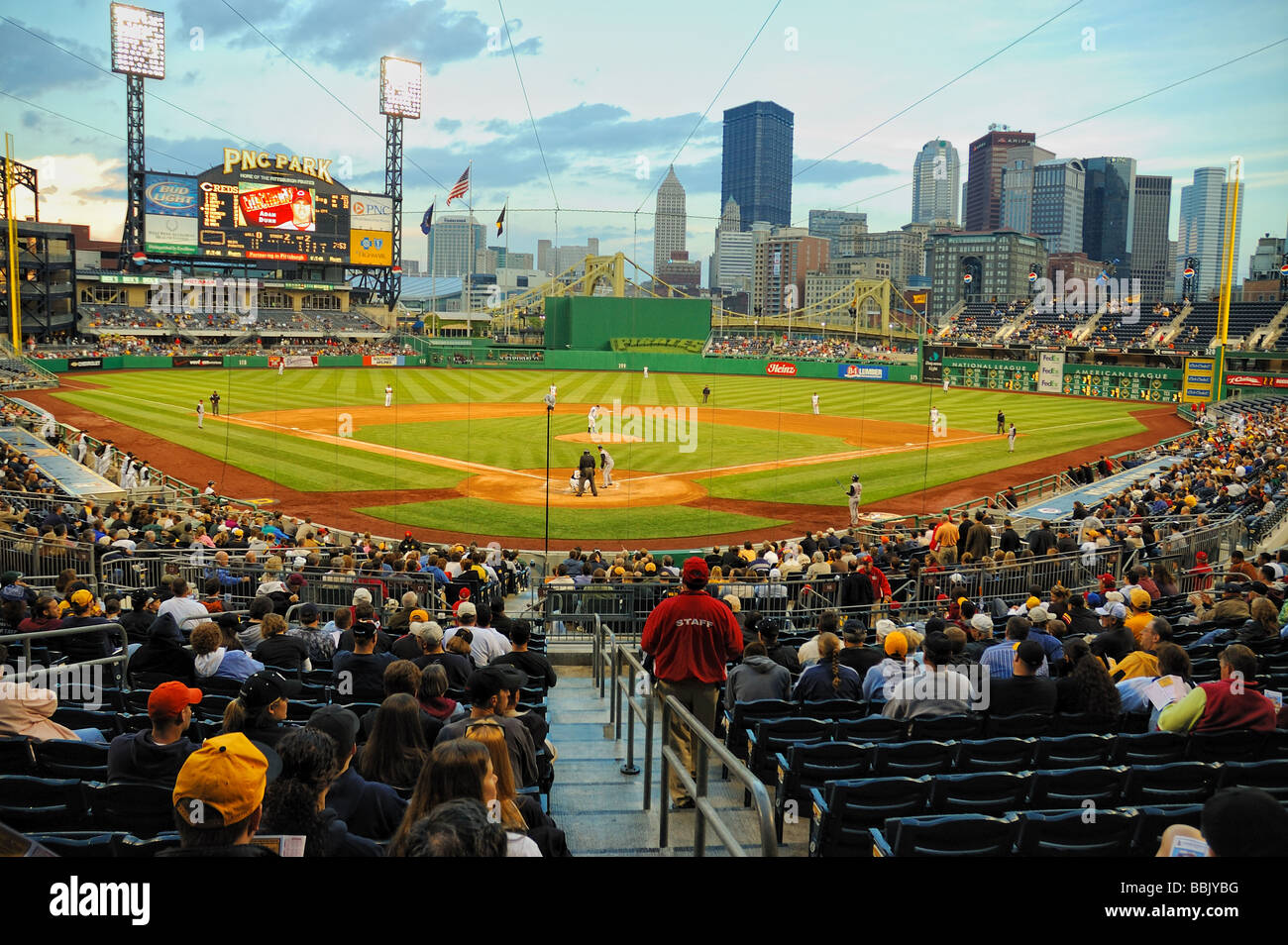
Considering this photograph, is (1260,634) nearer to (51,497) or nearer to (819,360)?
(51,497)

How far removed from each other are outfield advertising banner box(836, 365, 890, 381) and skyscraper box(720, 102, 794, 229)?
30523 millimetres

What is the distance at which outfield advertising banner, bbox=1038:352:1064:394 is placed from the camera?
71688mm

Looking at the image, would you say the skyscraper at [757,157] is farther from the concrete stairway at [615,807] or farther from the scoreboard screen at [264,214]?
the concrete stairway at [615,807]

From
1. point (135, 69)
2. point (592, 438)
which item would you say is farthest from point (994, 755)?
point (135, 69)

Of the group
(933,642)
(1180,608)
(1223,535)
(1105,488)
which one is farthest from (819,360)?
(933,642)

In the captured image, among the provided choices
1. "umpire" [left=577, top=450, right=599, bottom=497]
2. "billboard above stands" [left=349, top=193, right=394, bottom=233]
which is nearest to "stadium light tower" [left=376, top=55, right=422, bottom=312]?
"billboard above stands" [left=349, top=193, right=394, bottom=233]

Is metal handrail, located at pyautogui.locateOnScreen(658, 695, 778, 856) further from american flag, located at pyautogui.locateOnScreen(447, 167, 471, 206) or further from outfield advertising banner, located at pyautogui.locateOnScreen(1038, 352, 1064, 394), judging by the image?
outfield advertising banner, located at pyautogui.locateOnScreen(1038, 352, 1064, 394)

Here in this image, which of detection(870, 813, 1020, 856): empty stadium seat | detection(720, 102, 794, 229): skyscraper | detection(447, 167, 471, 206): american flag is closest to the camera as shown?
detection(870, 813, 1020, 856): empty stadium seat

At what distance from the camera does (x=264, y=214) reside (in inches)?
3568

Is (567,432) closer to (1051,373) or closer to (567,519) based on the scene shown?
(567,519)

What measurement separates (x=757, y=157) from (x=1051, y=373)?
4784 centimetres

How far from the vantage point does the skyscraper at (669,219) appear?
2206 inches

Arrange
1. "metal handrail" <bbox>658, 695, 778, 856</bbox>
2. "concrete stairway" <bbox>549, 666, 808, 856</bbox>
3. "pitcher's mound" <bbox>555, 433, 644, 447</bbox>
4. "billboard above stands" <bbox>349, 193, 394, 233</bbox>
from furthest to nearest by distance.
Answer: "billboard above stands" <bbox>349, 193, 394, 233</bbox>
"pitcher's mound" <bbox>555, 433, 644, 447</bbox>
"concrete stairway" <bbox>549, 666, 808, 856</bbox>
"metal handrail" <bbox>658, 695, 778, 856</bbox>

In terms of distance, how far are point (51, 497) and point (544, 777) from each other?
734 inches
